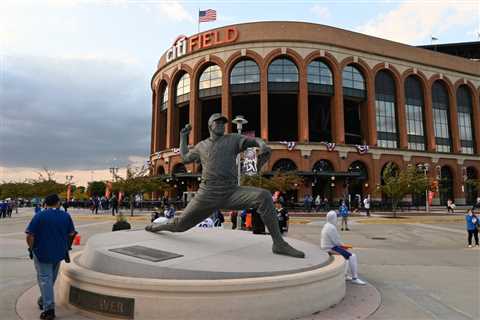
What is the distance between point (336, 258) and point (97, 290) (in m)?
3.95

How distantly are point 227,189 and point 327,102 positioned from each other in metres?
46.9

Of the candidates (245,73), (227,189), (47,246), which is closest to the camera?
(47,246)

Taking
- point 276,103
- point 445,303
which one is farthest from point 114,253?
point 276,103

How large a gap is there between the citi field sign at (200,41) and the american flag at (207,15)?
233 centimetres

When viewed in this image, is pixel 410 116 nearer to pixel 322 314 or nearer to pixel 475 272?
pixel 475 272

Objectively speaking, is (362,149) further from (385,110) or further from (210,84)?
(210,84)

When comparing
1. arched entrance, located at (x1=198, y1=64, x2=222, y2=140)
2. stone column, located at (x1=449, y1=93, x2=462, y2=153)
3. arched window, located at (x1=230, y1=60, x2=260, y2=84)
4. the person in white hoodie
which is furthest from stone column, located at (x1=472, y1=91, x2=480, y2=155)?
the person in white hoodie

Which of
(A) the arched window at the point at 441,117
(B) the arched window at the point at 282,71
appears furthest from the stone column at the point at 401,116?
(B) the arched window at the point at 282,71

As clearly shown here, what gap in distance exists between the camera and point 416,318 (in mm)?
4855

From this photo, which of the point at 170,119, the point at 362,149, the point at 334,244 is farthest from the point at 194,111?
the point at 334,244

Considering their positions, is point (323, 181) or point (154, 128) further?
point (154, 128)

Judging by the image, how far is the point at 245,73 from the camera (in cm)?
4288

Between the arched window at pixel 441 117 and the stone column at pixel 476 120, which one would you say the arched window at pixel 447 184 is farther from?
the stone column at pixel 476 120

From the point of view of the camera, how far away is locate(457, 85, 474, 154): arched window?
52.9 m
